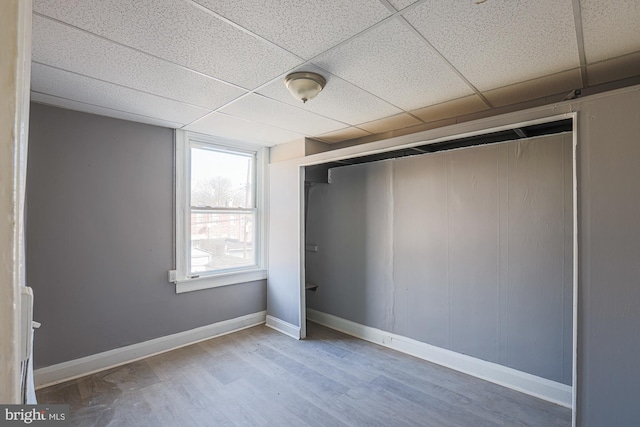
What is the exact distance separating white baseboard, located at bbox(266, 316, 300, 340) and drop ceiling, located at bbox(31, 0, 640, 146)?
2487mm

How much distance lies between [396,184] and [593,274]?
191 cm

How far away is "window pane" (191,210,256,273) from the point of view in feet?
11.7

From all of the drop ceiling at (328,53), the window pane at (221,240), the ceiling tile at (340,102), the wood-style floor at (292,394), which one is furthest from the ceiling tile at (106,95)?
the wood-style floor at (292,394)

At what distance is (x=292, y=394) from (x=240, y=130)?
2.65 meters

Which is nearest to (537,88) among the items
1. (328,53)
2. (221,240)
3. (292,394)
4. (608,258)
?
(608,258)

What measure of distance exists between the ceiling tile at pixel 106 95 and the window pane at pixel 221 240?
3.92ft

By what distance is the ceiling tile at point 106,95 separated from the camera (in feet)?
6.88

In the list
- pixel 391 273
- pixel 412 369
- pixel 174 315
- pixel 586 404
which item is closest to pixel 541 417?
pixel 586 404

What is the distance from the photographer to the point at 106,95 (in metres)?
2.40

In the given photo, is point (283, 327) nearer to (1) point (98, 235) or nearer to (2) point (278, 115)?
(1) point (98, 235)

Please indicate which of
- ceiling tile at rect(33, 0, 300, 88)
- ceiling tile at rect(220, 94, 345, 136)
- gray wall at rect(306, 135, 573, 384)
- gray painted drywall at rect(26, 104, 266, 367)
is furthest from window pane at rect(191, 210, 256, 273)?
ceiling tile at rect(33, 0, 300, 88)

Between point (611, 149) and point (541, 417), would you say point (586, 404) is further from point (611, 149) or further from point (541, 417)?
point (611, 149)

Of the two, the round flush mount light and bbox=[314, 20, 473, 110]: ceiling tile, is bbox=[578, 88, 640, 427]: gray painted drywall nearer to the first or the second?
bbox=[314, 20, 473, 110]: ceiling tile

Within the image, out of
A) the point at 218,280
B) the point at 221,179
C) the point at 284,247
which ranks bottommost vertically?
the point at 218,280
